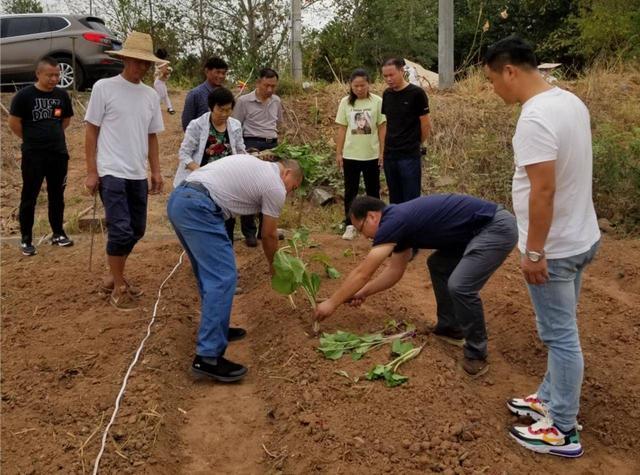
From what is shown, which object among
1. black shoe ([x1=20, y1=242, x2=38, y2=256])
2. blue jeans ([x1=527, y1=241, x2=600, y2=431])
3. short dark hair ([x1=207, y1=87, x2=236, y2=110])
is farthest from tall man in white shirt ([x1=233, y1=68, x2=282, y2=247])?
blue jeans ([x1=527, y1=241, x2=600, y2=431])

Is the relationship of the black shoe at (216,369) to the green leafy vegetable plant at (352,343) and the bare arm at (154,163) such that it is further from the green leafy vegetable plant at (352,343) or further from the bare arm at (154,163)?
the bare arm at (154,163)

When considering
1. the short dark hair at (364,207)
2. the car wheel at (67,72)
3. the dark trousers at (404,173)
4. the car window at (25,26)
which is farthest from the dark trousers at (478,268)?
the car window at (25,26)

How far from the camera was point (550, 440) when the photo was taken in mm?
2988

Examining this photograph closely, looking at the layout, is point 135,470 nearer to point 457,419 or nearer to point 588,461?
point 457,419

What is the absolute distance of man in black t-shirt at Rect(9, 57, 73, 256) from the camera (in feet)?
18.5

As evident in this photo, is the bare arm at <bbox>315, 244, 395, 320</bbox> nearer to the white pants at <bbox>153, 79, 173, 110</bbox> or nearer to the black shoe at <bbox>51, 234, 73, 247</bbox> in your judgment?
the black shoe at <bbox>51, 234, 73, 247</bbox>

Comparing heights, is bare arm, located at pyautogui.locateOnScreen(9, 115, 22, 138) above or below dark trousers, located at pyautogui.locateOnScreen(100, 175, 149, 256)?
above

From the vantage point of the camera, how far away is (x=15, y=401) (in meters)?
3.41

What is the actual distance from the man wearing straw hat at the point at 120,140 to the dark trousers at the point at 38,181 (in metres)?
1.58

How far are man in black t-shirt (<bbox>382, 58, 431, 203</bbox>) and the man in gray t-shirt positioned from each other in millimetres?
2217

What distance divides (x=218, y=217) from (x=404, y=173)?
99.6 inches

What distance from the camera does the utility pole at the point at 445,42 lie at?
32.3 ft

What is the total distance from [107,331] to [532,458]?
2849 mm

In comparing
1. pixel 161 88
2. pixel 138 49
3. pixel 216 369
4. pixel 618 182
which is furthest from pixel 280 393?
pixel 161 88
